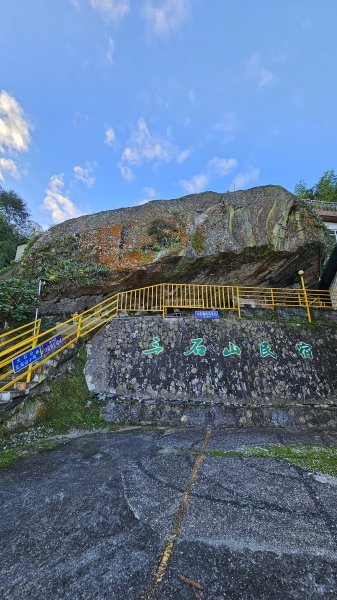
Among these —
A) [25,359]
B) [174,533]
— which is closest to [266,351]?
[174,533]

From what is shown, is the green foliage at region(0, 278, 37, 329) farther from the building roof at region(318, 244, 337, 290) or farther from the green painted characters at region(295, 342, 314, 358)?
the building roof at region(318, 244, 337, 290)

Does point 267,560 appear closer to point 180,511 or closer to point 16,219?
point 180,511

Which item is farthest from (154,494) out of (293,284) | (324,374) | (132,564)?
(293,284)

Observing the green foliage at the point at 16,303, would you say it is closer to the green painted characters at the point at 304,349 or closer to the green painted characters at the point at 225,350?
the green painted characters at the point at 225,350

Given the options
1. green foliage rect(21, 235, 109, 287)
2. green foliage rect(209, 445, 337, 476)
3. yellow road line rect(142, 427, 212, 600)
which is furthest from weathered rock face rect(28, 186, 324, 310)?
yellow road line rect(142, 427, 212, 600)

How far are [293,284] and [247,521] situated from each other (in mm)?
11648

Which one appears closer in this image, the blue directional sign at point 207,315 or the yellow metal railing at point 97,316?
the yellow metal railing at point 97,316

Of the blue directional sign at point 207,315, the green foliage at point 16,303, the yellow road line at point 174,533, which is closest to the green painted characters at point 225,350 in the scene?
the blue directional sign at point 207,315

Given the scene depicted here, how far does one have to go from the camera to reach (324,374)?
8.27m

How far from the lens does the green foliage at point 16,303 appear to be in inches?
348

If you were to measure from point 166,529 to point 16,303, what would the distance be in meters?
8.52

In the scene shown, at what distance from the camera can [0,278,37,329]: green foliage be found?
885 cm

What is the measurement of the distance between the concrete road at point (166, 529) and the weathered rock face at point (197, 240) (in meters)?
→ 7.21

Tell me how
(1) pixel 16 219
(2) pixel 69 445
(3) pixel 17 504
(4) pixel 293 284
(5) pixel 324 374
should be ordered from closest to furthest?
(3) pixel 17 504
(2) pixel 69 445
(5) pixel 324 374
(4) pixel 293 284
(1) pixel 16 219
